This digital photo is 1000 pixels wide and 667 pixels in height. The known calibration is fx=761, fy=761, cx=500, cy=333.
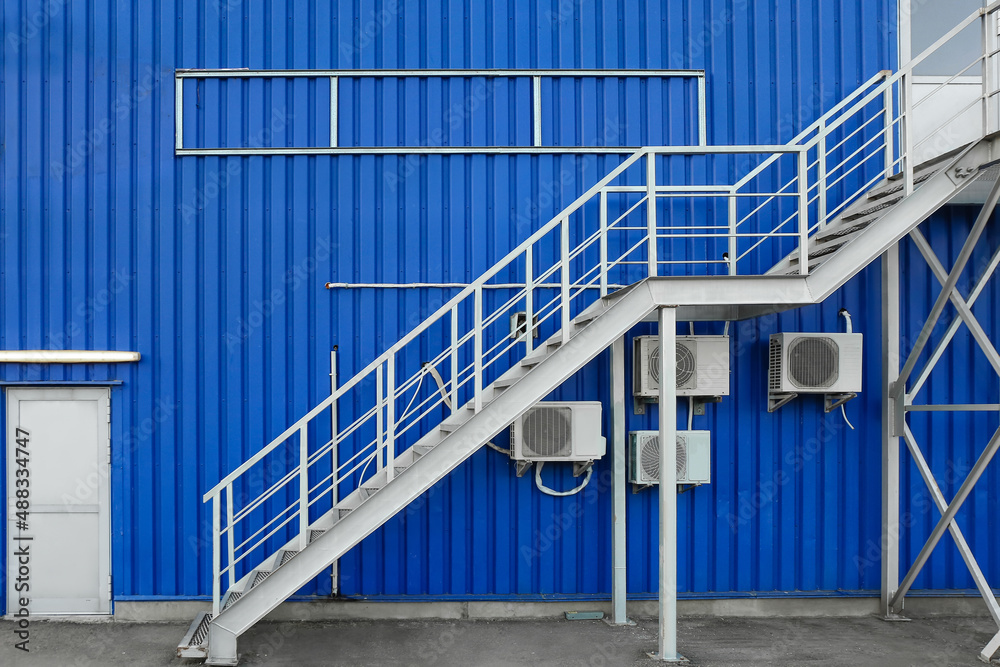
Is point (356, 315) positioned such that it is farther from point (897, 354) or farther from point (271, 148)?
point (897, 354)

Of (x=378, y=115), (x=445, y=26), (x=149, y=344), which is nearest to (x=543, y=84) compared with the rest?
(x=445, y=26)

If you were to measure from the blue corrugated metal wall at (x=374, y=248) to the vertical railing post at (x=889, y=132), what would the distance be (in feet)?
1.23

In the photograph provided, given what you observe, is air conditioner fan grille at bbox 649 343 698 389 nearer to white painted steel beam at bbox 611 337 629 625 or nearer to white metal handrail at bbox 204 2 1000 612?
white painted steel beam at bbox 611 337 629 625

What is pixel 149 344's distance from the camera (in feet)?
23.4

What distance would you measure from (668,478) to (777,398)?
1966 mm

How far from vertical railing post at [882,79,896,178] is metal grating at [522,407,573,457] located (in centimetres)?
367

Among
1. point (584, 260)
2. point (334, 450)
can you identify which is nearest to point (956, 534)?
point (584, 260)

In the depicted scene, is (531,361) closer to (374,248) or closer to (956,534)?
(374,248)

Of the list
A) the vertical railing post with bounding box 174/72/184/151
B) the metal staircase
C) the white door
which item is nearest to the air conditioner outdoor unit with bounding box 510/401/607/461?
the metal staircase

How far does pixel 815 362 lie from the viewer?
23.0 feet

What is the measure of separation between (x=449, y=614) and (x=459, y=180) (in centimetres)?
410

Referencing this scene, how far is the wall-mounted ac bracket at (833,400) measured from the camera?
718 cm

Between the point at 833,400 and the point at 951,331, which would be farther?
the point at 833,400

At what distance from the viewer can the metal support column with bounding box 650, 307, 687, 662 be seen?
5.87 metres
